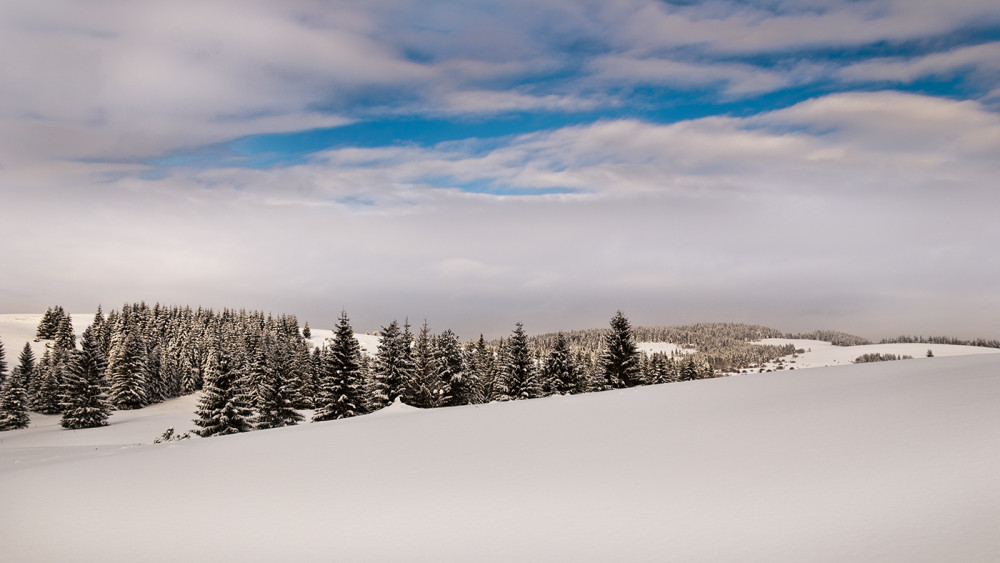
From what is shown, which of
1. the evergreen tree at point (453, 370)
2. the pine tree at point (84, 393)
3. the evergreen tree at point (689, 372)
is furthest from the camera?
the evergreen tree at point (689, 372)

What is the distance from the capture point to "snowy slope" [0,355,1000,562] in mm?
7797

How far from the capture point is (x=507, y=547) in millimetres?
8305

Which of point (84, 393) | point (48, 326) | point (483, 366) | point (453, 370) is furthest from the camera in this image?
point (48, 326)

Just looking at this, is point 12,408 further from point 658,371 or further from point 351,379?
point 658,371

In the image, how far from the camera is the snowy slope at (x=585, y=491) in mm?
7797

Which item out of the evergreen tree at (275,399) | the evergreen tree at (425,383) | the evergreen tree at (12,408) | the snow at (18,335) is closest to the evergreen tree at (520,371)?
the evergreen tree at (425,383)

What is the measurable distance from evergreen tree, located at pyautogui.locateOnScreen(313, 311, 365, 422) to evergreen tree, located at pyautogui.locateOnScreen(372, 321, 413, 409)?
3.13m

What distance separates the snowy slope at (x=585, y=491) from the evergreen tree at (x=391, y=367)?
27.6 meters

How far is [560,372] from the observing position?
49.4 metres

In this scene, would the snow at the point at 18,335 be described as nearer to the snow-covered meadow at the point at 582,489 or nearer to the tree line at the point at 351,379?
the tree line at the point at 351,379

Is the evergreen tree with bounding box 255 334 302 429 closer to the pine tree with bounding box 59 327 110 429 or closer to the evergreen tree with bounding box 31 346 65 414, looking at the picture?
the pine tree with bounding box 59 327 110 429

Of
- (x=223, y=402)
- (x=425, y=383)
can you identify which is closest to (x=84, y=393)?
(x=223, y=402)

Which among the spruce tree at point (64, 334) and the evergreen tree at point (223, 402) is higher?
the spruce tree at point (64, 334)

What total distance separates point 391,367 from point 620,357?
2042cm
